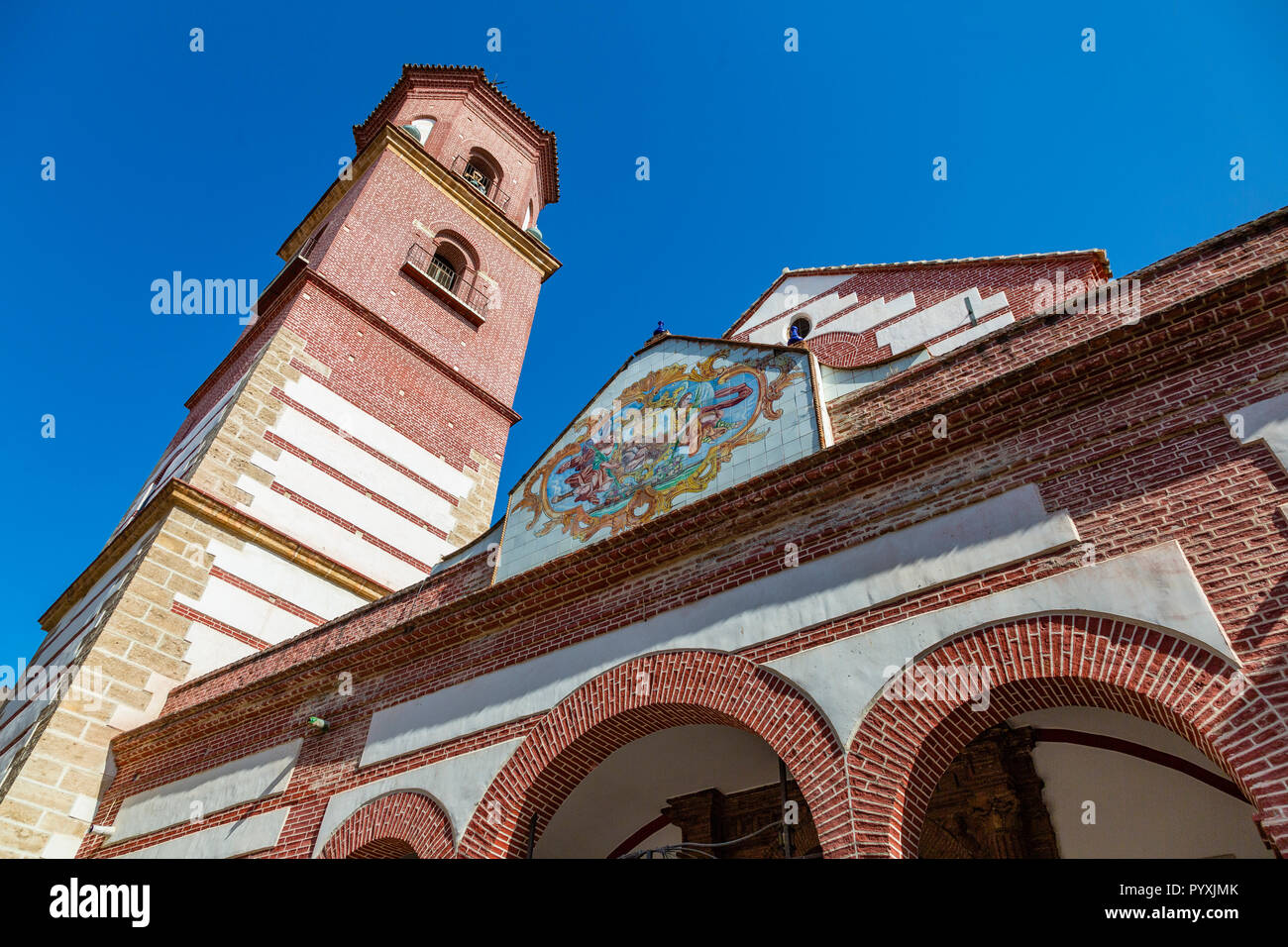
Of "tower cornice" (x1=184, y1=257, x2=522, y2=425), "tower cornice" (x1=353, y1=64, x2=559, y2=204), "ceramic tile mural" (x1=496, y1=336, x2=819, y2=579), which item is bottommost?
"ceramic tile mural" (x1=496, y1=336, x2=819, y2=579)

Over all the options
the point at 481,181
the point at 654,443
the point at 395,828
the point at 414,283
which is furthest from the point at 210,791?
the point at 481,181

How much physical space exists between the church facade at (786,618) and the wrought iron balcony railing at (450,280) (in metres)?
4.88

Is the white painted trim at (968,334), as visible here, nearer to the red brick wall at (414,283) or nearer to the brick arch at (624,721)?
the brick arch at (624,721)

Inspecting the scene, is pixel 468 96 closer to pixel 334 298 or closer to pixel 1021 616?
pixel 334 298

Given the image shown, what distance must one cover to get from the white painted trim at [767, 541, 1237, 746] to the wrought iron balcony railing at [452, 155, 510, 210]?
17634 millimetres

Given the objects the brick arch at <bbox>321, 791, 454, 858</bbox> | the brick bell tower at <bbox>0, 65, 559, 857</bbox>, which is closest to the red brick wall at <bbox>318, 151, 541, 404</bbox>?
the brick bell tower at <bbox>0, 65, 559, 857</bbox>

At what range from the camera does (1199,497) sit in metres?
5.26

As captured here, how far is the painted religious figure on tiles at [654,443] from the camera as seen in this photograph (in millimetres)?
8117

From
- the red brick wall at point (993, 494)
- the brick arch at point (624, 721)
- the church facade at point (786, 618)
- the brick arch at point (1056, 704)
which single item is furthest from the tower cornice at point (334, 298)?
the brick arch at point (1056, 704)

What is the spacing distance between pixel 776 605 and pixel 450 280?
1509 cm

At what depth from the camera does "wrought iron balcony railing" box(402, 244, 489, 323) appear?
59.8ft

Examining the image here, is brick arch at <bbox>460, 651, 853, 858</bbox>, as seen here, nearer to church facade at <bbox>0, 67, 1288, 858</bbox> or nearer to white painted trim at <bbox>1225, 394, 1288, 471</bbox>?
church facade at <bbox>0, 67, 1288, 858</bbox>

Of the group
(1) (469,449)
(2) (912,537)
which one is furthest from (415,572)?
(2) (912,537)
